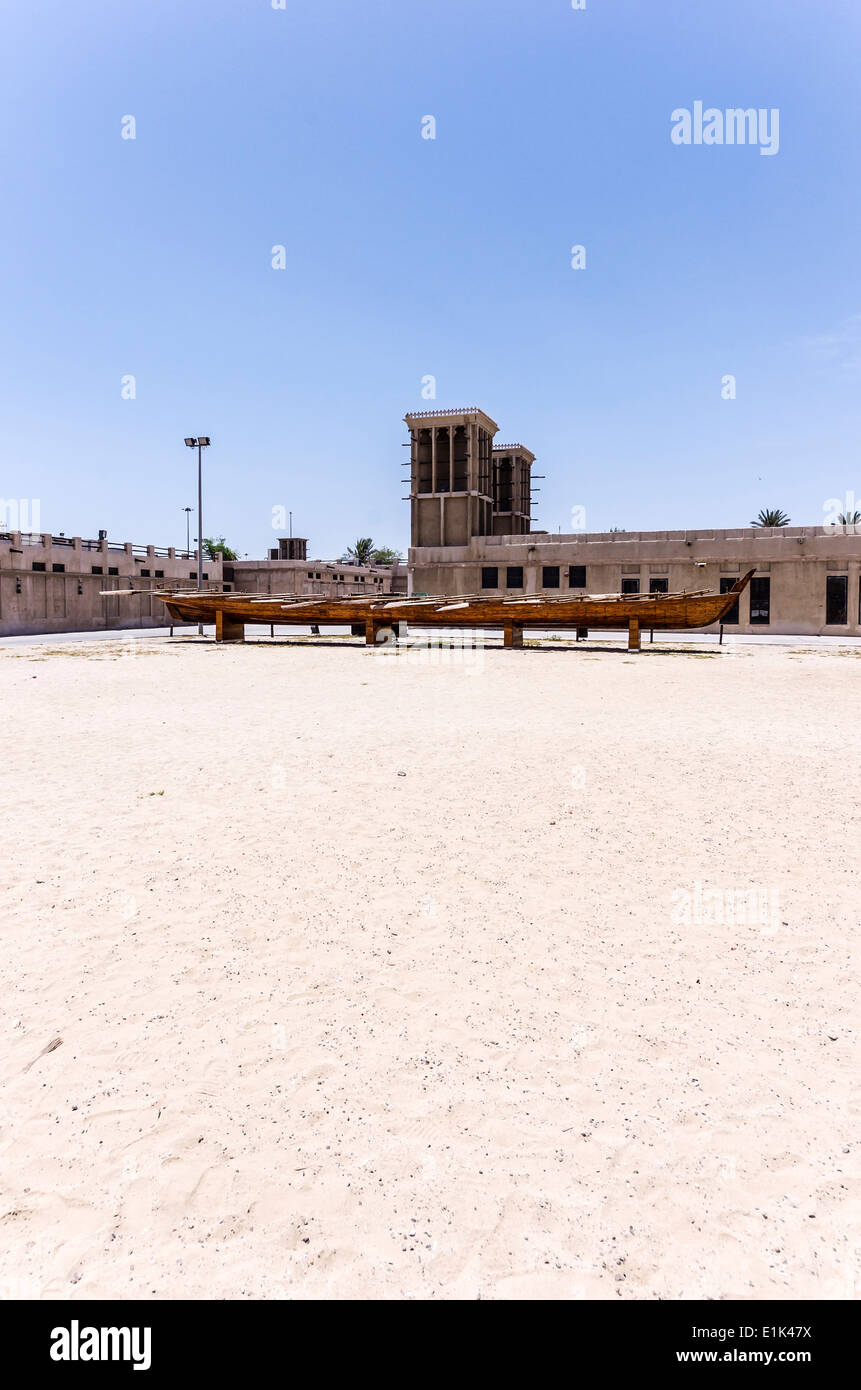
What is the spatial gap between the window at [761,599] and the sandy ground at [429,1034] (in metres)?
30.1

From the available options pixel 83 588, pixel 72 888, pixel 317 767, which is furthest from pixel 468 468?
pixel 72 888

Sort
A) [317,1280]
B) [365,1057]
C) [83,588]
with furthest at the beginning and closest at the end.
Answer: [83,588], [365,1057], [317,1280]

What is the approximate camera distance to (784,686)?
658 inches

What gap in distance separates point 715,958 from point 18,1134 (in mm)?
3591

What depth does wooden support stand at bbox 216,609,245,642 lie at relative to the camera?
1169 inches

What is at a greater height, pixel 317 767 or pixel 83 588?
pixel 83 588

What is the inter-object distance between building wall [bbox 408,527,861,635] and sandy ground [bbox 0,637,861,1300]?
98.4ft

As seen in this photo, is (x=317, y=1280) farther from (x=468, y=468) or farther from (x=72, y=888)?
(x=468, y=468)

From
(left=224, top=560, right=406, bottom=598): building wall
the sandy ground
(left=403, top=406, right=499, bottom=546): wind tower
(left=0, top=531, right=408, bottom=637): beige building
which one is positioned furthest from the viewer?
(left=224, top=560, right=406, bottom=598): building wall

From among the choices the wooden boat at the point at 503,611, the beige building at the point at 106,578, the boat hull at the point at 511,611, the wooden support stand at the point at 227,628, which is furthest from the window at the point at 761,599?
the beige building at the point at 106,578

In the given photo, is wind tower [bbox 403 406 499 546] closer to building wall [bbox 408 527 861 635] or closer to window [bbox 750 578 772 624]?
building wall [bbox 408 527 861 635]

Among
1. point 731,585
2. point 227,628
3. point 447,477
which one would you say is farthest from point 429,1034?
point 447,477

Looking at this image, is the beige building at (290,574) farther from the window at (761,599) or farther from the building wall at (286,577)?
the window at (761,599)

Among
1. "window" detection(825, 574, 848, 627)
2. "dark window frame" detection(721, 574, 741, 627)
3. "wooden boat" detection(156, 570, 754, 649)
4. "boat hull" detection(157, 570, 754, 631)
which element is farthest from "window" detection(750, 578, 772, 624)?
"wooden boat" detection(156, 570, 754, 649)
